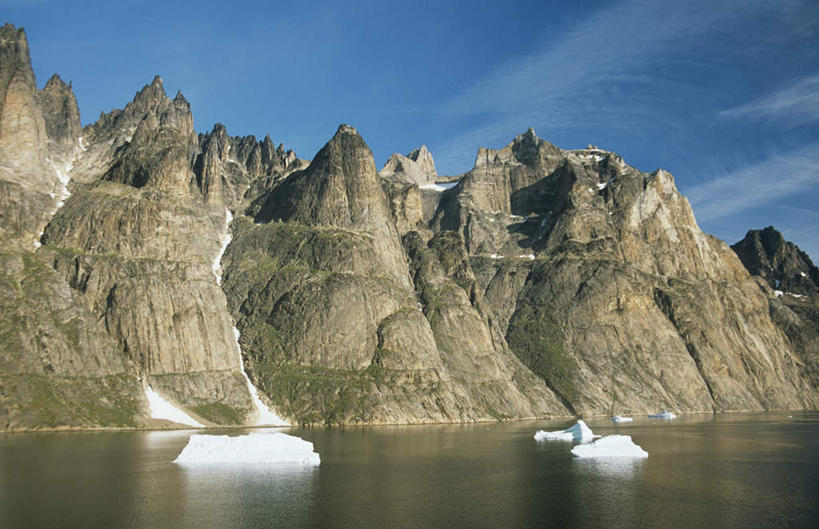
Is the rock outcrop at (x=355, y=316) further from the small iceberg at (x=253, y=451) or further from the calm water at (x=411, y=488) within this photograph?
the small iceberg at (x=253, y=451)

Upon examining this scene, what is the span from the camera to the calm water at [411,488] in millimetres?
42219

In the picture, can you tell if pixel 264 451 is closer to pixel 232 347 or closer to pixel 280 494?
pixel 280 494

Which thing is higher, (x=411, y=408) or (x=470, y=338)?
(x=470, y=338)

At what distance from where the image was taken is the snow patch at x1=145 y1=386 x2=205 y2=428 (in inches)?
4349

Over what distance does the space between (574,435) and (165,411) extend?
215ft

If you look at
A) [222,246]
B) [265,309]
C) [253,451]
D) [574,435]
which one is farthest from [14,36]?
[574,435]

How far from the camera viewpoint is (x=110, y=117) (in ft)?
607

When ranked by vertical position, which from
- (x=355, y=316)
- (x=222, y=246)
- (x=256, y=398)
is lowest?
(x=256, y=398)

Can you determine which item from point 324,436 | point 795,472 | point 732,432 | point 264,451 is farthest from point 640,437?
point 264,451

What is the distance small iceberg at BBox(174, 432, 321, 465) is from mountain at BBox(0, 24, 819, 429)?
37215 mm

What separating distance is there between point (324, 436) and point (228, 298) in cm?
5752

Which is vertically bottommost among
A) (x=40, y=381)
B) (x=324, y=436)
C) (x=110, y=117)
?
(x=324, y=436)

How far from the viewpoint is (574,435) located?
96.2 meters

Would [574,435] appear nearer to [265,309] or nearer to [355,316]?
[355,316]
